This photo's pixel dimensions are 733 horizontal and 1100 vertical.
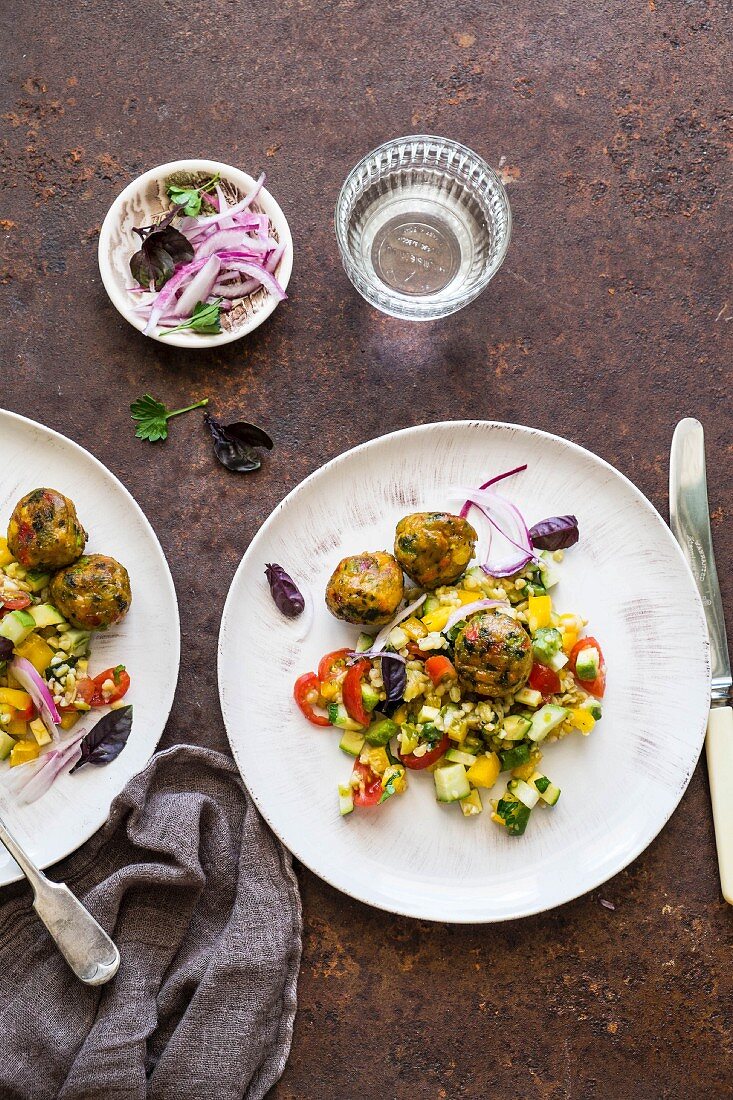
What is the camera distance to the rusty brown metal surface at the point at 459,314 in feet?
13.3

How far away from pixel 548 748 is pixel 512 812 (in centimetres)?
32

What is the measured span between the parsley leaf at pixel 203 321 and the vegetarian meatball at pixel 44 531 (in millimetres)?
923

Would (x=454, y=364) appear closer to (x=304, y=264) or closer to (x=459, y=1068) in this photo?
(x=304, y=264)

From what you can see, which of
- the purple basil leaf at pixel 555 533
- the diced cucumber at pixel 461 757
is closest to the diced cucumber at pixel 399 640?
the diced cucumber at pixel 461 757

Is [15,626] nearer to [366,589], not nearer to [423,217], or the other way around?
[366,589]

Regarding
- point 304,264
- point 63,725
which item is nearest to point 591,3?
point 304,264

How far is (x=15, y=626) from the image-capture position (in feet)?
12.0

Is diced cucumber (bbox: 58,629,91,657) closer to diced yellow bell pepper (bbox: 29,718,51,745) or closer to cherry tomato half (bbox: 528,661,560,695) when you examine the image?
diced yellow bell pepper (bbox: 29,718,51,745)

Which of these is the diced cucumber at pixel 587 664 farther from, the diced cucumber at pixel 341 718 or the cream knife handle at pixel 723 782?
the diced cucumber at pixel 341 718

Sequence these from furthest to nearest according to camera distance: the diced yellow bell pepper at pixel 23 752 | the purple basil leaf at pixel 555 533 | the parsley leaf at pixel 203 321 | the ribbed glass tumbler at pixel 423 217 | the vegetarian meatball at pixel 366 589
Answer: the ribbed glass tumbler at pixel 423 217, the parsley leaf at pixel 203 321, the purple basil leaf at pixel 555 533, the diced yellow bell pepper at pixel 23 752, the vegetarian meatball at pixel 366 589

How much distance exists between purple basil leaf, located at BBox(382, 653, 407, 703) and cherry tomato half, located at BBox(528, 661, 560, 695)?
52 cm

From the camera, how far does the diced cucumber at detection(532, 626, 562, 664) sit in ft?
12.0

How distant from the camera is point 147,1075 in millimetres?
3797

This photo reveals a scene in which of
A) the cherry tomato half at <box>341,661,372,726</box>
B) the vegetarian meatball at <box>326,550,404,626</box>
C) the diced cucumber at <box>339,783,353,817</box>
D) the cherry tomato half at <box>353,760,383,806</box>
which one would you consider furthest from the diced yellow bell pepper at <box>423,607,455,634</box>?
the diced cucumber at <box>339,783,353,817</box>
